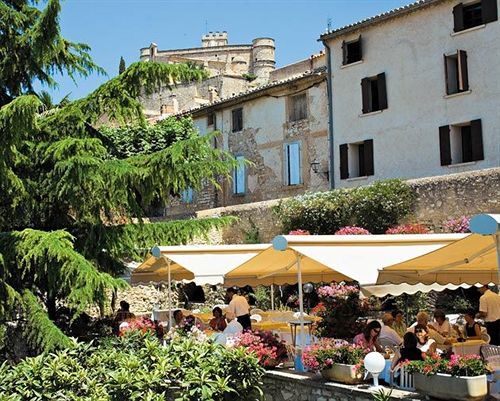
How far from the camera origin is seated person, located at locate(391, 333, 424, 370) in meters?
8.38

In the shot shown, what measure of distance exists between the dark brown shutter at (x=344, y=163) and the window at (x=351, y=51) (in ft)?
10.1

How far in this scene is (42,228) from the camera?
12.5m

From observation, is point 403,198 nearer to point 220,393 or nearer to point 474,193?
point 474,193

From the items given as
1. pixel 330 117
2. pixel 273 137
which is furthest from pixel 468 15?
pixel 273 137

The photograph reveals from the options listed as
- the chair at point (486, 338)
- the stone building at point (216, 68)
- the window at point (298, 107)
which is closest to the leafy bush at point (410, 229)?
the chair at point (486, 338)

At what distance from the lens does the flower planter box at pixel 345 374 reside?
846 cm

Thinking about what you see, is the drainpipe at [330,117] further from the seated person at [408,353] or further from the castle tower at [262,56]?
the castle tower at [262,56]

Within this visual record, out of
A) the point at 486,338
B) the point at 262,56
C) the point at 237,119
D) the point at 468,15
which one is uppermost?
the point at 262,56

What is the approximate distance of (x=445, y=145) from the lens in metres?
22.4

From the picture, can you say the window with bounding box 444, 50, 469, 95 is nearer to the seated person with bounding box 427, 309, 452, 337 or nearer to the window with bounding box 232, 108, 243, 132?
the window with bounding box 232, 108, 243, 132

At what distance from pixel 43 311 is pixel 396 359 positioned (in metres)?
5.41

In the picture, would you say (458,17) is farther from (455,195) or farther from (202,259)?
(202,259)

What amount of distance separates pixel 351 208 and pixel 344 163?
4442 mm

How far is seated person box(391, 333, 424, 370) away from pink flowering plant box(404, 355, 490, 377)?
25.7 inches
